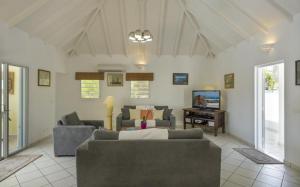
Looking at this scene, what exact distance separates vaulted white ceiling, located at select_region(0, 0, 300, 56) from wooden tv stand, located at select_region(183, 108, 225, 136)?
2171mm

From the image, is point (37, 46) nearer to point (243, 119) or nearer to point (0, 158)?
point (0, 158)

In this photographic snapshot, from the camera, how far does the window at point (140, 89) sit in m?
8.14

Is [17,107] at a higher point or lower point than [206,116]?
higher

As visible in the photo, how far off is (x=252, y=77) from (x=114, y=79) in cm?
478

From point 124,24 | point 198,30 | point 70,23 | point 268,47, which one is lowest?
point 268,47

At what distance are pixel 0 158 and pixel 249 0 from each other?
5.77 metres

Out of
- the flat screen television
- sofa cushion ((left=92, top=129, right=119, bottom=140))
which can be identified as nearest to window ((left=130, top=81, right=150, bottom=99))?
the flat screen television

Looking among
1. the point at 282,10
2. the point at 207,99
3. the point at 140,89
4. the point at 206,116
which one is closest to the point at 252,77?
the point at 282,10

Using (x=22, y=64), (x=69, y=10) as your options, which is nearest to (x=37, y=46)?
(x=22, y=64)

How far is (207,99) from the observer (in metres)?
7.14

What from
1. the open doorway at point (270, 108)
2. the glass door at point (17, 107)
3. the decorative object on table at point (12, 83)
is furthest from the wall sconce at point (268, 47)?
the decorative object on table at point (12, 83)

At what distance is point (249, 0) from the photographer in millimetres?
4078

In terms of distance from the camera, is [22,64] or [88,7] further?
[88,7]

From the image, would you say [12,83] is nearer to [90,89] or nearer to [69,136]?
[69,136]
